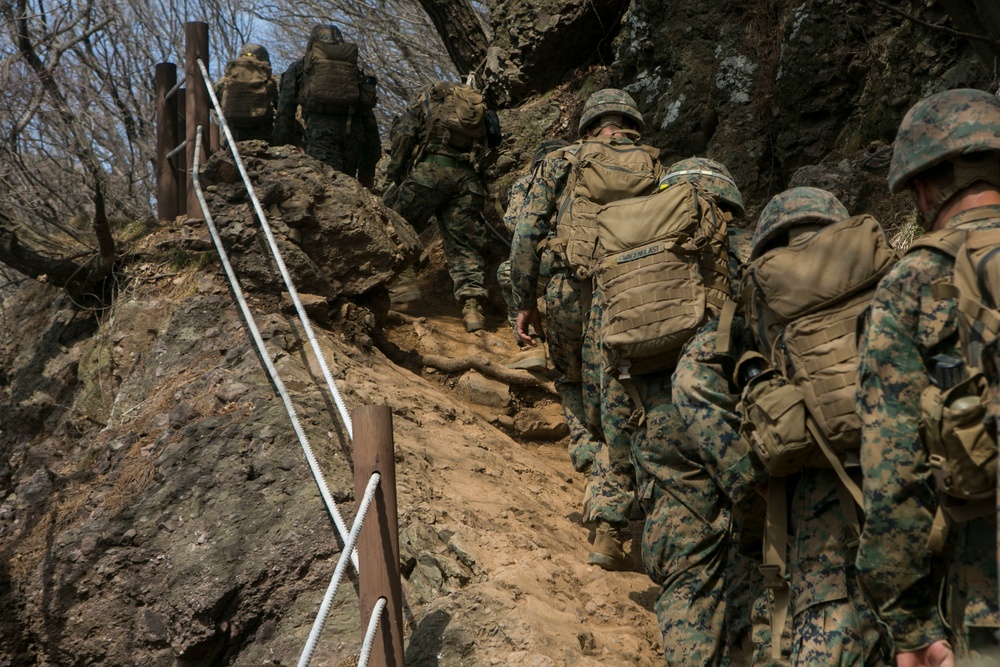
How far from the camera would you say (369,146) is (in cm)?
1146

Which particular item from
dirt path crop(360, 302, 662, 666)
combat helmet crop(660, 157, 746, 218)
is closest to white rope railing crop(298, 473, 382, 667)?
dirt path crop(360, 302, 662, 666)

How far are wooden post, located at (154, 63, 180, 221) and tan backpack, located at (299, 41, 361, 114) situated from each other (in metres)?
1.35

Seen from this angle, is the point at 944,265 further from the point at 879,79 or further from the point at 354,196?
the point at 879,79

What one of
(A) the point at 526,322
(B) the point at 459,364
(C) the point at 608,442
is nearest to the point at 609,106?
(A) the point at 526,322

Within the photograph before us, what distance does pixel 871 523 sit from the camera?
3.10 m

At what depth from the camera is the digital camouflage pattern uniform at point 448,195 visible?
32.8 ft

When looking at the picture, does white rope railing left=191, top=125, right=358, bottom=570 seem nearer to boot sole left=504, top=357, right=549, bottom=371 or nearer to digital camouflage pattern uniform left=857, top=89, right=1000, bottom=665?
boot sole left=504, top=357, right=549, bottom=371

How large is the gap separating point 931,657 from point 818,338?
104 cm

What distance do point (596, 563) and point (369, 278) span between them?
348cm

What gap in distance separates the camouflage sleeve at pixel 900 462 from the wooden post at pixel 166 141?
7.35 m

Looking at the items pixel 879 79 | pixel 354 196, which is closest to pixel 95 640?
pixel 354 196

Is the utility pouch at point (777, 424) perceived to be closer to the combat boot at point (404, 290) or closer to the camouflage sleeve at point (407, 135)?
the combat boot at point (404, 290)

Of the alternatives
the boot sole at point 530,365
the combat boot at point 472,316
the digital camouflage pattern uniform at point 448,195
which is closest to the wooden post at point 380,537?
the boot sole at point 530,365

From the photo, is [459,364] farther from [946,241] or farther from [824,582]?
[946,241]
